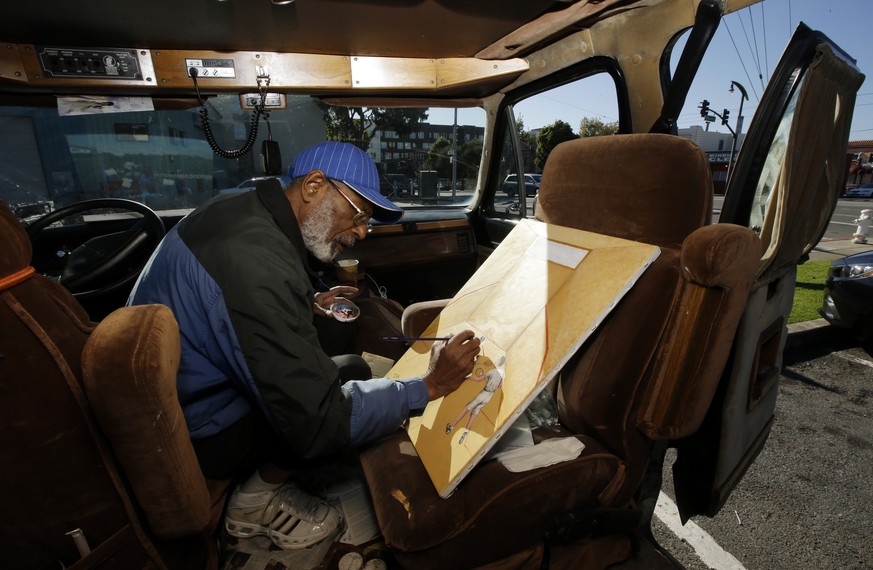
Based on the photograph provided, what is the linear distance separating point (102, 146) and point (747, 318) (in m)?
3.72

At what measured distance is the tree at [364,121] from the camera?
316 cm

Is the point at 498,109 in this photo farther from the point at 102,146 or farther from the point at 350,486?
the point at 350,486

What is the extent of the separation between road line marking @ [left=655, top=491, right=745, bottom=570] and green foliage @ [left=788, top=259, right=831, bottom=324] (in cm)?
331

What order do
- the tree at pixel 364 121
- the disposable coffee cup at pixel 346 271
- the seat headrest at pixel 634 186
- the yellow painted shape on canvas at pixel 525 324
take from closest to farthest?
the yellow painted shape on canvas at pixel 525 324
the seat headrest at pixel 634 186
the tree at pixel 364 121
the disposable coffee cup at pixel 346 271

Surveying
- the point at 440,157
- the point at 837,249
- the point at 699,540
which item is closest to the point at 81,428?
the point at 699,540

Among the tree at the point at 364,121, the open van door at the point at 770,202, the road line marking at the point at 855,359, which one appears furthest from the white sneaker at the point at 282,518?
the road line marking at the point at 855,359

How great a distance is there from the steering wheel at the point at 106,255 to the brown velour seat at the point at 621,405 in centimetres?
185

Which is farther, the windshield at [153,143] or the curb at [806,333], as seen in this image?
the curb at [806,333]

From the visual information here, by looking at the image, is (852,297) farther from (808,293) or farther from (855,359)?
(808,293)

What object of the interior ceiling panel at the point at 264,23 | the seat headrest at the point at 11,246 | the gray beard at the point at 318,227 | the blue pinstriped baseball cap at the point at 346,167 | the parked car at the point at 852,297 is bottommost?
the parked car at the point at 852,297

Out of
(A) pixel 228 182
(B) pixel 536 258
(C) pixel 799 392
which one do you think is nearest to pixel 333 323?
(B) pixel 536 258

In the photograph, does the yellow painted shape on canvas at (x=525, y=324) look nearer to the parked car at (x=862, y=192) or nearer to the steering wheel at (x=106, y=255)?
the steering wheel at (x=106, y=255)

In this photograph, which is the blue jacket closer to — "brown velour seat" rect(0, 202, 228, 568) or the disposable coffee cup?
"brown velour seat" rect(0, 202, 228, 568)

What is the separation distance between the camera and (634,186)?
145 cm
